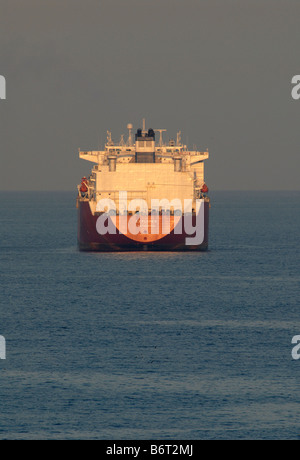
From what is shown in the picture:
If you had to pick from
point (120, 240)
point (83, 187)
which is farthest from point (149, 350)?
point (83, 187)

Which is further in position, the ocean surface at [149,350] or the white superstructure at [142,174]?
the white superstructure at [142,174]

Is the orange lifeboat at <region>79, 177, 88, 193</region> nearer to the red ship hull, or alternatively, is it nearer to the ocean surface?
the red ship hull

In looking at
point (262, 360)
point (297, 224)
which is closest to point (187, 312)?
point (262, 360)

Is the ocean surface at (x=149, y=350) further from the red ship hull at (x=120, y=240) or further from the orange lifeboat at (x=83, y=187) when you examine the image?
the orange lifeboat at (x=83, y=187)

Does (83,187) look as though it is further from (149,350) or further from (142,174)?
(149,350)

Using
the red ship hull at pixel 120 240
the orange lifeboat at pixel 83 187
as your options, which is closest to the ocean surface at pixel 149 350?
the red ship hull at pixel 120 240

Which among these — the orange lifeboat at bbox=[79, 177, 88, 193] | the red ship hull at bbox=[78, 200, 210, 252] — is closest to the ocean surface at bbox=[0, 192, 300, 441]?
the red ship hull at bbox=[78, 200, 210, 252]

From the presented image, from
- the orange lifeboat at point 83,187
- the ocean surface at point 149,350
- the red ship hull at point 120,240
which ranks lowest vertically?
the ocean surface at point 149,350
